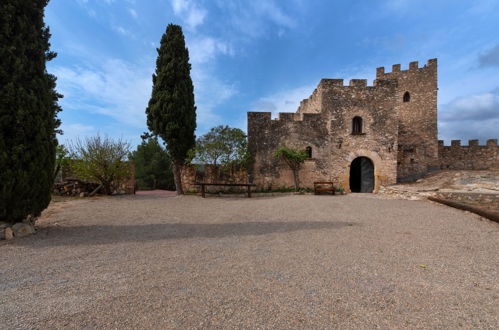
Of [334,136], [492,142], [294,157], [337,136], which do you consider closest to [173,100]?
[294,157]

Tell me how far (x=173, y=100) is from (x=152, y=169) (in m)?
14.0

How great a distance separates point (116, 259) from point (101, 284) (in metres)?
0.91

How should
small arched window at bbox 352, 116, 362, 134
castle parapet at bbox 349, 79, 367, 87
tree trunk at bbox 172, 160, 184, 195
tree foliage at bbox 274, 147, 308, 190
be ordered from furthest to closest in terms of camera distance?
small arched window at bbox 352, 116, 362, 134 < castle parapet at bbox 349, 79, 367, 87 < tree trunk at bbox 172, 160, 184, 195 < tree foliage at bbox 274, 147, 308, 190

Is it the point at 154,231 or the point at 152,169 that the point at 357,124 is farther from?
the point at 152,169

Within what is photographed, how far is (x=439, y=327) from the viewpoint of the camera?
2096 millimetres

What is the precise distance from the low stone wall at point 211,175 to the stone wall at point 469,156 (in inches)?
646

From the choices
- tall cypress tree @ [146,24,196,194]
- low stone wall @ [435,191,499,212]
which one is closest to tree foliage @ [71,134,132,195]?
tall cypress tree @ [146,24,196,194]

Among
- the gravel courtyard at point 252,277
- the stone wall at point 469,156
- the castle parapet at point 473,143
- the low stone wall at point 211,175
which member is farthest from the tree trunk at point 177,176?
the castle parapet at point 473,143

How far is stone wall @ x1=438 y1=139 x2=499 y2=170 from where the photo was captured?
18109 millimetres

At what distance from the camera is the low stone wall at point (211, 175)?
46.2 ft

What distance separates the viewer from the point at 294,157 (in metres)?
13.7

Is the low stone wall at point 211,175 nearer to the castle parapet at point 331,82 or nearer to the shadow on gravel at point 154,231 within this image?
the castle parapet at point 331,82

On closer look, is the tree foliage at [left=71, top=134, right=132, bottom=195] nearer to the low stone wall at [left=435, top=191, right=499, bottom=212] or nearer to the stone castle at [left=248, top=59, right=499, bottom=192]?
the stone castle at [left=248, top=59, right=499, bottom=192]

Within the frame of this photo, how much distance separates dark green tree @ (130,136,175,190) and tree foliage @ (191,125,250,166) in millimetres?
12707
